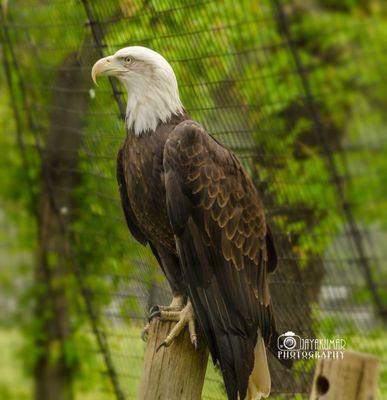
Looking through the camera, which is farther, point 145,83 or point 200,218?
point 145,83

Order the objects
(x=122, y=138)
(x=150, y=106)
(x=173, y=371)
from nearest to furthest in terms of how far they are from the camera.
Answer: (x=173, y=371) → (x=150, y=106) → (x=122, y=138)

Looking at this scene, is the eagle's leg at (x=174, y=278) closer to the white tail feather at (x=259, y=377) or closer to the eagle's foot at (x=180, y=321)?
the eagle's foot at (x=180, y=321)

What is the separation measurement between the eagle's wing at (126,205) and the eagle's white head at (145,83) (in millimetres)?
183

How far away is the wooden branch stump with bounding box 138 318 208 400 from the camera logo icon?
1.49ft

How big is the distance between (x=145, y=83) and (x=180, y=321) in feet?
3.29

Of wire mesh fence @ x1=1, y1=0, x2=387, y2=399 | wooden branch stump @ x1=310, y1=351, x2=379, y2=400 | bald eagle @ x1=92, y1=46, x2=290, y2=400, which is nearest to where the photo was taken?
wooden branch stump @ x1=310, y1=351, x2=379, y2=400

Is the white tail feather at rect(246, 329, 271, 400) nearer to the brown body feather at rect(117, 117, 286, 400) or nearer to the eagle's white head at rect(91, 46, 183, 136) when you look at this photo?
the brown body feather at rect(117, 117, 286, 400)

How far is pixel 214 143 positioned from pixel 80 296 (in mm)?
2989

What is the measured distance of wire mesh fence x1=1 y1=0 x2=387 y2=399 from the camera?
16.7 feet

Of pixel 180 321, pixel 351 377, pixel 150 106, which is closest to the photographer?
pixel 351 377

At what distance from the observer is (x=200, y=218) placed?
164 inches

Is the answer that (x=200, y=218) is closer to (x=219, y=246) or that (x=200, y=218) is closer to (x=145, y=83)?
(x=219, y=246)

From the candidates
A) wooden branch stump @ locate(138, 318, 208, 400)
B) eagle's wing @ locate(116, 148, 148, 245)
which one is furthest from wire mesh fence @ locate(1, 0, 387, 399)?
wooden branch stump @ locate(138, 318, 208, 400)

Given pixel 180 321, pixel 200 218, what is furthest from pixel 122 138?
pixel 180 321
